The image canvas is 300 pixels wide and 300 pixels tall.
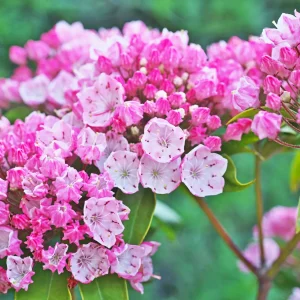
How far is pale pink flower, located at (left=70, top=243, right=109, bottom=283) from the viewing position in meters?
0.83

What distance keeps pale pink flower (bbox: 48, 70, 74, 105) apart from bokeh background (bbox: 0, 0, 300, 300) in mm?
1366

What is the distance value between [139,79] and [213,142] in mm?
141

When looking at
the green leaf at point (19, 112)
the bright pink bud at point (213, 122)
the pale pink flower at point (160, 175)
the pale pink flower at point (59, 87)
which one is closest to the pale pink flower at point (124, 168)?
the pale pink flower at point (160, 175)

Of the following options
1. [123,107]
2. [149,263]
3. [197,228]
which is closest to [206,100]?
[123,107]

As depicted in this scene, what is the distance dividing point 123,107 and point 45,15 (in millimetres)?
1850

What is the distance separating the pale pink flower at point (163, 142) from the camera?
86cm

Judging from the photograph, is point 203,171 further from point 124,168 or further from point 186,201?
point 186,201

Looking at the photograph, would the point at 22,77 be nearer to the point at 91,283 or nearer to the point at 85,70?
the point at 85,70

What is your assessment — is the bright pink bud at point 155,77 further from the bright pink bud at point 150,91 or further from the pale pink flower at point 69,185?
the pale pink flower at point 69,185

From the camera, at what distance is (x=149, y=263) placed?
93cm

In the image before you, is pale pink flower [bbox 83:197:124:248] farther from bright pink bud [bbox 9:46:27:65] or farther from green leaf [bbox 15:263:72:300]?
bright pink bud [bbox 9:46:27:65]

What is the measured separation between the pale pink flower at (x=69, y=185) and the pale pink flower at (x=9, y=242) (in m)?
0.08

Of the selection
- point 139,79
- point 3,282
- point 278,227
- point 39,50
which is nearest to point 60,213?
point 3,282

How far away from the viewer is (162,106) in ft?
2.88
